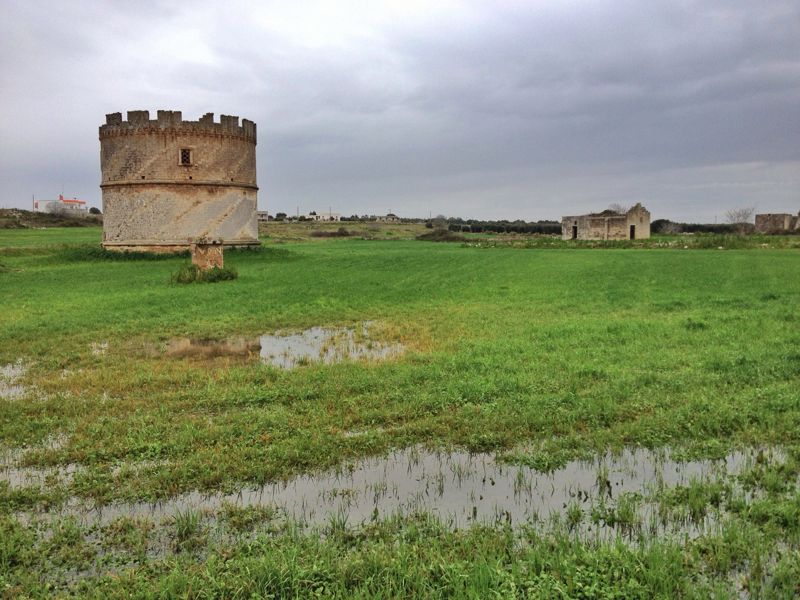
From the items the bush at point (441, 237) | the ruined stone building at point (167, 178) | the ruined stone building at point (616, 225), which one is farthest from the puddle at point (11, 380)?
the bush at point (441, 237)

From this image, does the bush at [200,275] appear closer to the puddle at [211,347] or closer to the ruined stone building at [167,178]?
the puddle at [211,347]

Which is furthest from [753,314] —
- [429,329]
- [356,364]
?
[356,364]

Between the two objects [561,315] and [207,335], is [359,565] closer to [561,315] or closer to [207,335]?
[207,335]

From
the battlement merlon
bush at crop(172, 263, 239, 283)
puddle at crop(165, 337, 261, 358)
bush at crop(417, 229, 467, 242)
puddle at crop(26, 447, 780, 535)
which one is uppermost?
the battlement merlon

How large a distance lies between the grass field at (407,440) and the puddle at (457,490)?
9 cm

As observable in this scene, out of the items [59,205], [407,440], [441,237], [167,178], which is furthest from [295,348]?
[59,205]

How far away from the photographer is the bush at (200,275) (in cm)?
1950

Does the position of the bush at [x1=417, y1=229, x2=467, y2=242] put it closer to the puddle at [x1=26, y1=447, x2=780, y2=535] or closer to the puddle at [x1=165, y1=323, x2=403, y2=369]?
the puddle at [x1=165, y1=323, x2=403, y2=369]

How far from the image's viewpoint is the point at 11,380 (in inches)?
318

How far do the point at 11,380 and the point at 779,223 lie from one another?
226ft

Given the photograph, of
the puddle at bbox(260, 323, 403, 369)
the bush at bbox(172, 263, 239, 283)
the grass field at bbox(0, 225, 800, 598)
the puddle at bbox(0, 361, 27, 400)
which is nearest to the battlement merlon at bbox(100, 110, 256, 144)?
the bush at bbox(172, 263, 239, 283)

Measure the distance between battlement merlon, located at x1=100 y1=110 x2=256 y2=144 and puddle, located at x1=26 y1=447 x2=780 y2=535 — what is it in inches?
1122

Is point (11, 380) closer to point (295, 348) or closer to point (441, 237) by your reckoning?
point (295, 348)

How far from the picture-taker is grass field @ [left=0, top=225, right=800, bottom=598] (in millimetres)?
3482
